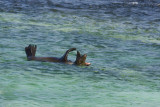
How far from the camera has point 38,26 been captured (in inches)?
744

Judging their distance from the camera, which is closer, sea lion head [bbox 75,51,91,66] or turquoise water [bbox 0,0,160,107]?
turquoise water [bbox 0,0,160,107]

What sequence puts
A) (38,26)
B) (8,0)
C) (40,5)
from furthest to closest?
(8,0) → (40,5) → (38,26)

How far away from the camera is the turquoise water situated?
863 centimetres

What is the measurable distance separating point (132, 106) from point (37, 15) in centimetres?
1518

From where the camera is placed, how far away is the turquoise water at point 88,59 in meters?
8.63

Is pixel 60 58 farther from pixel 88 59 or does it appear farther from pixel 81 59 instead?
pixel 88 59

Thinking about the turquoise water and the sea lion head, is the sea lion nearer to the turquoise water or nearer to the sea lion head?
the sea lion head

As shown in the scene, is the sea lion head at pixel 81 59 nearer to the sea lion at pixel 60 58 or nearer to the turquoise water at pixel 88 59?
the sea lion at pixel 60 58

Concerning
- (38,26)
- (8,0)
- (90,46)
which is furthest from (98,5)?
(90,46)

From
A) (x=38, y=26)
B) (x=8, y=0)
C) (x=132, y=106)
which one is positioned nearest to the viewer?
(x=132, y=106)

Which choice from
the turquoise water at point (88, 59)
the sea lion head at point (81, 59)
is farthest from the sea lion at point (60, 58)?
the turquoise water at point (88, 59)

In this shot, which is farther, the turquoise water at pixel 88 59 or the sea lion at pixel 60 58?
the sea lion at pixel 60 58

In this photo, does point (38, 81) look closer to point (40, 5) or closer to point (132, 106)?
point (132, 106)

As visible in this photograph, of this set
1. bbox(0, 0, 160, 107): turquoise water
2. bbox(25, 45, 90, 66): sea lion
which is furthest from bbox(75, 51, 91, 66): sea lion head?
bbox(0, 0, 160, 107): turquoise water
